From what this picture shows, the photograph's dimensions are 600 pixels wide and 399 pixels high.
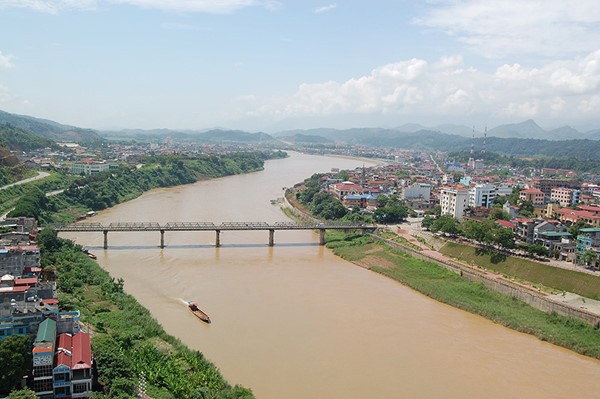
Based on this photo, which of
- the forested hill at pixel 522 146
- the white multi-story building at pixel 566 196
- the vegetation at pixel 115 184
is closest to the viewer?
the vegetation at pixel 115 184

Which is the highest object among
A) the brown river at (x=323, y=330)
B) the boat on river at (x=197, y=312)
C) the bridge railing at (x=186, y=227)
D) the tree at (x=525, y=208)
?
the tree at (x=525, y=208)

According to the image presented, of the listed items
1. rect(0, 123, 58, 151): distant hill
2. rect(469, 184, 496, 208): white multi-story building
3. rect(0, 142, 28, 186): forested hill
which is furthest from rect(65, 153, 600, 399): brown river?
rect(0, 123, 58, 151): distant hill

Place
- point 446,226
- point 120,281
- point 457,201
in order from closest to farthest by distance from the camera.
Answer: point 120,281
point 446,226
point 457,201

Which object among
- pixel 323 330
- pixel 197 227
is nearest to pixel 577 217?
pixel 323 330

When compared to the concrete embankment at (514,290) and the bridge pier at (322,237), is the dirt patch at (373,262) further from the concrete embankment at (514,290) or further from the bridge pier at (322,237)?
the bridge pier at (322,237)

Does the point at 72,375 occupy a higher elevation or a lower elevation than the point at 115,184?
lower

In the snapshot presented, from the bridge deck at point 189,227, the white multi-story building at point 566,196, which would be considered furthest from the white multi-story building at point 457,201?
the white multi-story building at point 566,196

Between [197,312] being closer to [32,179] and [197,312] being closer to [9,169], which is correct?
[32,179]

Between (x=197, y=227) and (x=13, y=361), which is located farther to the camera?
(x=197, y=227)
